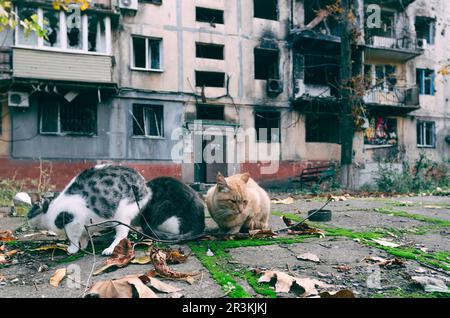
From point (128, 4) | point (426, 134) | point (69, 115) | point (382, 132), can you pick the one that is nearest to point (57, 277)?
point (69, 115)

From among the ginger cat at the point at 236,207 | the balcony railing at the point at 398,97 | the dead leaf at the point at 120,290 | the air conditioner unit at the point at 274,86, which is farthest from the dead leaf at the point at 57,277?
the balcony railing at the point at 398,97

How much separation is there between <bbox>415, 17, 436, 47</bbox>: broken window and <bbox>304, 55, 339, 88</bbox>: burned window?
16.9 feet

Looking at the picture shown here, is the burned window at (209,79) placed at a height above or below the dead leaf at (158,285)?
above

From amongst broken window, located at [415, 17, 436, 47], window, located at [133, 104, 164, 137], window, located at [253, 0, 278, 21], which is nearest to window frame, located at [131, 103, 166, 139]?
window, located at [133, 104, 164, 137]

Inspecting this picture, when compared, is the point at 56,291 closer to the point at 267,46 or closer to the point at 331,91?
the point at 267,46

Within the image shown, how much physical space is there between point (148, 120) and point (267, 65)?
15.9ft

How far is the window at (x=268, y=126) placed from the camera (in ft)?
37.2

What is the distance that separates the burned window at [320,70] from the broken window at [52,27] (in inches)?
360

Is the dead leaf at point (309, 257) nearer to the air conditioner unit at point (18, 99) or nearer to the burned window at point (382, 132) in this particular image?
the air conditioner unit at point (18, 99)

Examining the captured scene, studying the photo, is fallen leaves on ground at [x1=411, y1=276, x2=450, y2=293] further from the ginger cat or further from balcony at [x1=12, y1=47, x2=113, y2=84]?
balcony at [x1=12, y1=47, x2=113, y2=84]

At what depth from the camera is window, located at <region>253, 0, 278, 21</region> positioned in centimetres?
803

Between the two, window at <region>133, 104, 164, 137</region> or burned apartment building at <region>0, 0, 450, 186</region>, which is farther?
window at <region>133, 104, 164, 137</region>
